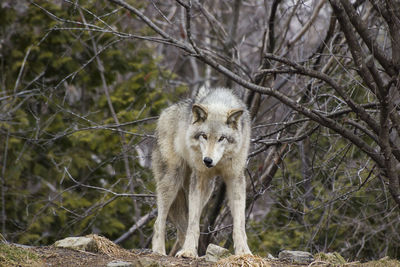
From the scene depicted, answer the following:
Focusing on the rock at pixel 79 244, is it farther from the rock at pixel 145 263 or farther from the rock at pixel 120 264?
the rock at pixel 145 263

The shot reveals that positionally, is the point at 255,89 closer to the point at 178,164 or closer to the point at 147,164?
the point at 178,164

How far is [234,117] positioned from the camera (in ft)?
23.3

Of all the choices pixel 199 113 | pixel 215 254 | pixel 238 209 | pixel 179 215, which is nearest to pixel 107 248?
pixel 215 254

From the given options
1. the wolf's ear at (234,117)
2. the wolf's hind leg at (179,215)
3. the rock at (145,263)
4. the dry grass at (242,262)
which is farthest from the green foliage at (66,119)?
the rock at (145,263)

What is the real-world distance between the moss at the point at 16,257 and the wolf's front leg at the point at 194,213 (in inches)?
78.2

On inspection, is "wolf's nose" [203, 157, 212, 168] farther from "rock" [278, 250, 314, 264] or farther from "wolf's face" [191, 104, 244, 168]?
"rock" [278, 250, 314, 264]

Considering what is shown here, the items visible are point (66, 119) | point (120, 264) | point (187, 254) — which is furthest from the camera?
point (66, 119)

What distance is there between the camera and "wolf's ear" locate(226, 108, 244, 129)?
703 cm

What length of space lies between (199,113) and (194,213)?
135 centimetres

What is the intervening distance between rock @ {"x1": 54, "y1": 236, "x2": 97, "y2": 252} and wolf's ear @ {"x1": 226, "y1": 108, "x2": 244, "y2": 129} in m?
2.33

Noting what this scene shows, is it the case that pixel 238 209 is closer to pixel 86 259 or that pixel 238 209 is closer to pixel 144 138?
pixel 86 259

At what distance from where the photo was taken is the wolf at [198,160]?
6949mm

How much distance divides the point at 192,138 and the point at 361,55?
242cm

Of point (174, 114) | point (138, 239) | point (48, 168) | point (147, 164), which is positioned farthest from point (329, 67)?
point (48, 168)
